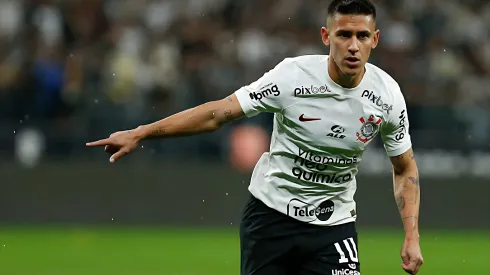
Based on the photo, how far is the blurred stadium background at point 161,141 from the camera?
1377 cm

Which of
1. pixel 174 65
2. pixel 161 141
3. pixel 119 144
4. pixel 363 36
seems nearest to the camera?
pixel 119 144

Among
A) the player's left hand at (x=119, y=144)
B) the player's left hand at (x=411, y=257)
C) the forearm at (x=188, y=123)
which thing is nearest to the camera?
the player's left hand at (x=119, y=144)

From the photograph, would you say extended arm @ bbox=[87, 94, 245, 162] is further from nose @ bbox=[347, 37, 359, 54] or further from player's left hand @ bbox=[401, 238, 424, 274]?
player's left hand @ bbox=[401, 238, 424, 274]

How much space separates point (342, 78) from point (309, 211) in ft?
2.68

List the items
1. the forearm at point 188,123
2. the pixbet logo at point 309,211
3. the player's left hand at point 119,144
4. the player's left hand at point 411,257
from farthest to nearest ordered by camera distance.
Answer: the pixbet logo at point 309,211 < the player's left hand at point 411,257 < the forearm at point 188,123 < the player's left hand at point 119,144

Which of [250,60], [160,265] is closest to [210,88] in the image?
[250,60]

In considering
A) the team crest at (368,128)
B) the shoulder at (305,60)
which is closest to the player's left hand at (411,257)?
the team crest at (368,128)

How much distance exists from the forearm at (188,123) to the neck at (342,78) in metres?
0.66

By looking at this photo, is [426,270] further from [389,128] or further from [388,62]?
[389,128]

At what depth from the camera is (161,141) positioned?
13.9 m

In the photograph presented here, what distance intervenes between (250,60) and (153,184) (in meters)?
2.34

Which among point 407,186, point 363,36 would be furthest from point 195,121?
point 407,186

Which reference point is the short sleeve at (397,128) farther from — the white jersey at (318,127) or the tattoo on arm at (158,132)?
the tattoo on arm at (158,132)

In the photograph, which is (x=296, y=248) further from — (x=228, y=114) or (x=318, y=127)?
(x=228, y=114)
